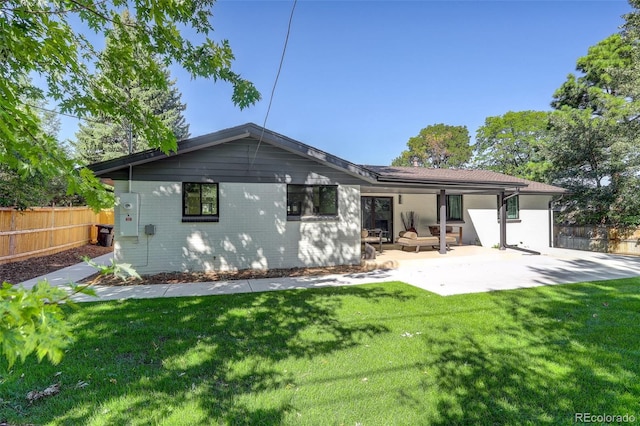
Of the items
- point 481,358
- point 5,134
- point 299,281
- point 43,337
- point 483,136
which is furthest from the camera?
point 483,136

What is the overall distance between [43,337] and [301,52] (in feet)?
29.8

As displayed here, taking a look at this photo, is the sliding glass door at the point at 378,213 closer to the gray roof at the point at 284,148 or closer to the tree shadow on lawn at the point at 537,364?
the gray roof at the point at 284,148

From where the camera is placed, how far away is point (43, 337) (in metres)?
1.01

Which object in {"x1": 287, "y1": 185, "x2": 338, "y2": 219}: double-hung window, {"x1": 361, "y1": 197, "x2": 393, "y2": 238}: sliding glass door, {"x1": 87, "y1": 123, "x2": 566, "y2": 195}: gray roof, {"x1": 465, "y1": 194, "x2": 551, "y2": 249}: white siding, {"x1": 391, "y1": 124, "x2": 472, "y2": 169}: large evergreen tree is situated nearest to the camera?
{"x1": 87, "y1": 123, "x2": 566, "y2": 195}: gray roof

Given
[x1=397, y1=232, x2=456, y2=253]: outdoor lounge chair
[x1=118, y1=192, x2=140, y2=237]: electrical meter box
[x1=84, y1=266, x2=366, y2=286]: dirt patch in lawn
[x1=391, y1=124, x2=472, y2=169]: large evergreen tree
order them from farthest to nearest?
[x1=391, y1=124, x2=472, y2=169]: large evergreen tree < [x1=397, y1=232, x2=456, y2=253]: outdoor lounge chair < [x1=118, y1=192, x2=140, y2=237]: electrical meter box < [x1=84, y1=266, x2=366, y2=286]: dirt patch in lawn

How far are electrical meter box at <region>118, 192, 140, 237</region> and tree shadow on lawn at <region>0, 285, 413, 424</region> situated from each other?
263 cm

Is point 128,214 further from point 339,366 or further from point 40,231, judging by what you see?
point 339,366

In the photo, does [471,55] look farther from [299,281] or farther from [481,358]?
[481,358]

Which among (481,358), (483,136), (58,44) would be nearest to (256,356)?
(481,358)

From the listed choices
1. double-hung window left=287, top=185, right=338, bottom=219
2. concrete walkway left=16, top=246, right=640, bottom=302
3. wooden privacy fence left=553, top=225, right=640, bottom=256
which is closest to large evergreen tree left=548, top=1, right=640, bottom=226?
wooden privacy fence left=553, top=225, right=640, bottom=256

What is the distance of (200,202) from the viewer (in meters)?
8.53

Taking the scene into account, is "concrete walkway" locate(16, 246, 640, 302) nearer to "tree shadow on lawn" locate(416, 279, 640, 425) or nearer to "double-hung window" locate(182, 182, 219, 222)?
"tree shadow on lawn" locate(416, 279, 640, 425)

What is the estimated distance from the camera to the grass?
256 centimetres

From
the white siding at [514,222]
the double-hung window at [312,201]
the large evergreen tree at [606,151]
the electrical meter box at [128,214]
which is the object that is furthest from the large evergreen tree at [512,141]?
the electrical meter box at [128,214]
